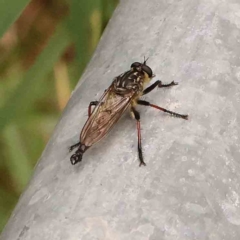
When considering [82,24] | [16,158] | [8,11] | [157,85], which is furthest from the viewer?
[16,158]

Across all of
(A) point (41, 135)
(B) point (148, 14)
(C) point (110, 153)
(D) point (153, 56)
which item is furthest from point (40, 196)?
(A) point (41, 135)

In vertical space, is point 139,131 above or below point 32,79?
above

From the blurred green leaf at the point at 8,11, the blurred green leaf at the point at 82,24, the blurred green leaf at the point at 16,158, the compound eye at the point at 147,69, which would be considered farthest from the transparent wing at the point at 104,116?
the blurred green leaf at the point at 16,158

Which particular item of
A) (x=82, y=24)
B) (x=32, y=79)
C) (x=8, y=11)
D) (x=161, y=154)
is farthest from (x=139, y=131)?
(x=82, y=24)

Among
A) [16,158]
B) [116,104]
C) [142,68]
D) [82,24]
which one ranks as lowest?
[16,158]

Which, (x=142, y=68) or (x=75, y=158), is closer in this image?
(x=75, y=158)

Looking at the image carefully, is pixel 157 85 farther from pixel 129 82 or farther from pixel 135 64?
pixel 129 82

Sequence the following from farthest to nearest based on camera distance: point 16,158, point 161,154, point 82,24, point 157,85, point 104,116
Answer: point 16,158 → point 82,24 → point 104,116 → point 157,85 → point 161,154

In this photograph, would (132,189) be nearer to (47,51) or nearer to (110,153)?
(110,153)
